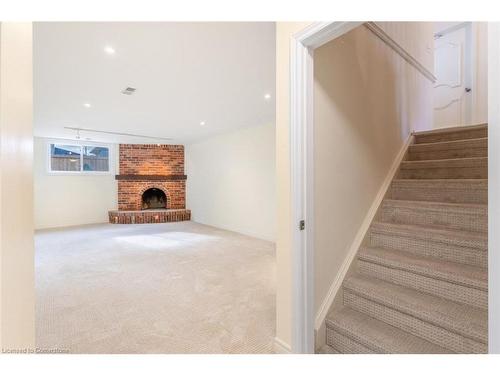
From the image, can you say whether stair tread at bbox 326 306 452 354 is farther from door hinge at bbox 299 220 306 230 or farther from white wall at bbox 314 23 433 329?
door hinge at bbox 299 220 306 230

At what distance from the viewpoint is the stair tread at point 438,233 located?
168 centimetres

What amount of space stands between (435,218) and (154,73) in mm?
2960

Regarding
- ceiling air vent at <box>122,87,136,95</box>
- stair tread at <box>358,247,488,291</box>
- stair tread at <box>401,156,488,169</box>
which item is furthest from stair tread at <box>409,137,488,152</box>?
ceiling air vent at <box>122,87,136,95</box>

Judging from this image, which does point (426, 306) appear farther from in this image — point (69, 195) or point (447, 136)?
point (69, 195)

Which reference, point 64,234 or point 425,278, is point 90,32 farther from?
point 64,234

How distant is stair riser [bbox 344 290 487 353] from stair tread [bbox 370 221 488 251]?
597 mm

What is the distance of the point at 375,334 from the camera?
1522mm

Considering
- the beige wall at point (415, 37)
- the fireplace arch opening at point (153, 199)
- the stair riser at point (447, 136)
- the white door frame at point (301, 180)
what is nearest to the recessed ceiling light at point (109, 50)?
the white door frame at point (301, 180)

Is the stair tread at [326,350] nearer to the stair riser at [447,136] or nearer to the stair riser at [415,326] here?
the stair riser at [415,326]

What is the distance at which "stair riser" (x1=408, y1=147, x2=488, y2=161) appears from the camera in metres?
2.46

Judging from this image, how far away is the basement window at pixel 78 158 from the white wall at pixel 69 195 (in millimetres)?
155

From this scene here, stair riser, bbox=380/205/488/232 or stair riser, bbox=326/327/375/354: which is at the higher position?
stair riser, bbox=380/205/488/232
